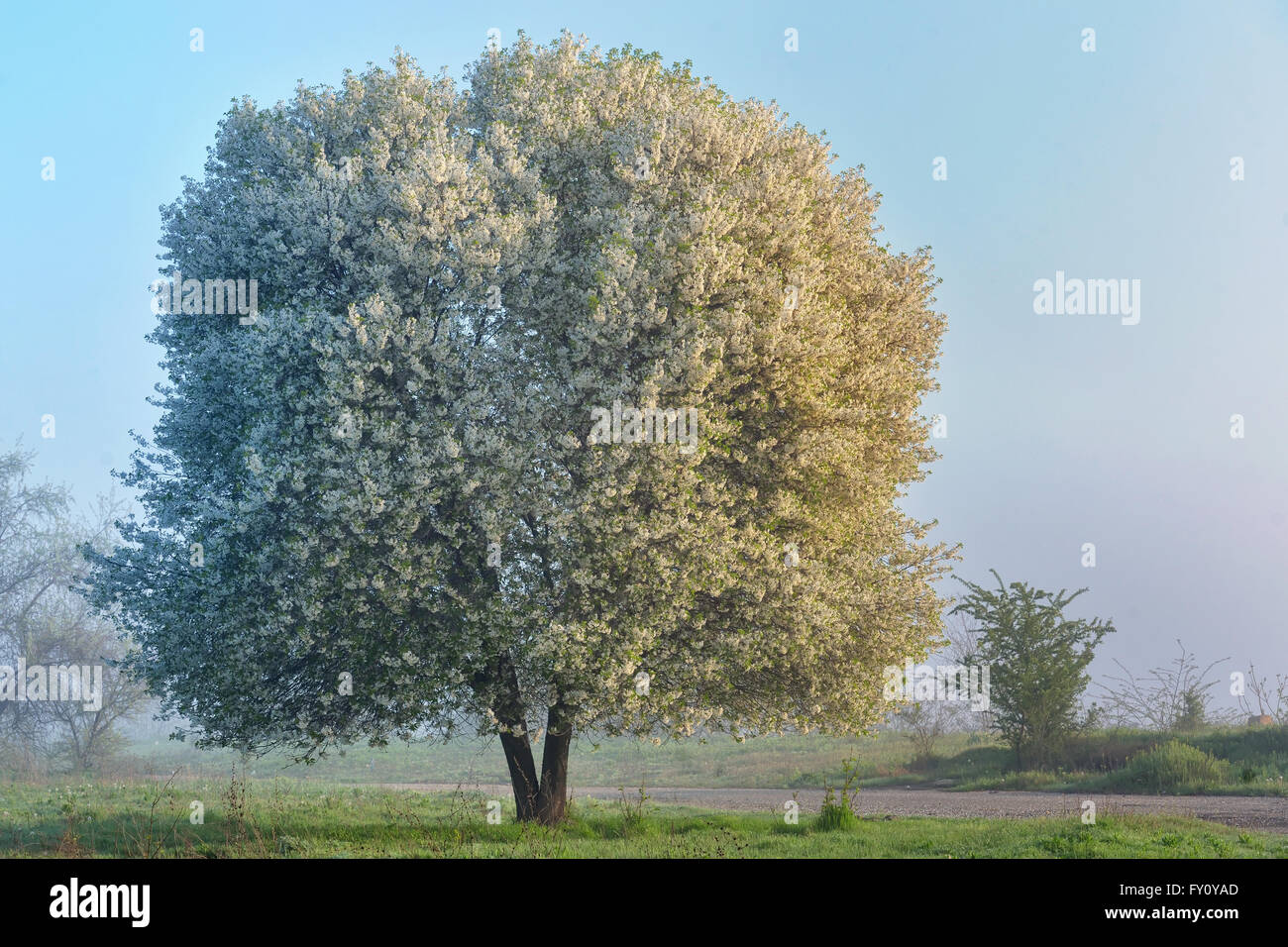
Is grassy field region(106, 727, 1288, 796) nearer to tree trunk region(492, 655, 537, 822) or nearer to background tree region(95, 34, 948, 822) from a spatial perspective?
tree trunk region(492, 655, 537, 822)

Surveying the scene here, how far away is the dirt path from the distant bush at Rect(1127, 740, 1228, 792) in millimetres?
1707

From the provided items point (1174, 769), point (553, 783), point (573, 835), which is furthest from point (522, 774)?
point (1174, 769)

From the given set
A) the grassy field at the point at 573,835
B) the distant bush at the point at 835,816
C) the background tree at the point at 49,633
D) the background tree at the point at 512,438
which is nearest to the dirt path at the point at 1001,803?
the grassy field at the point at 573,835

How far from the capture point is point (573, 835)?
2030 centimetres

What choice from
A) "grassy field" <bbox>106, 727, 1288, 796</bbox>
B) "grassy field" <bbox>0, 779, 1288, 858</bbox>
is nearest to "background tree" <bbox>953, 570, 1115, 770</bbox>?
"grassy field" <bbox>106, 727, 1288, 796</bbox>

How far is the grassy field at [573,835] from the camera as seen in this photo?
55.4 ft

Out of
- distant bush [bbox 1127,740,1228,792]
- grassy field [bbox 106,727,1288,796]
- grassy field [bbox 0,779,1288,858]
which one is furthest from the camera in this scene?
grassy field [bbox 106,727,1288,796]

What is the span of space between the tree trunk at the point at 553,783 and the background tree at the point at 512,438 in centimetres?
9

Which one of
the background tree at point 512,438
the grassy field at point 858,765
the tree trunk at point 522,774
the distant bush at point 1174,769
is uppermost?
the background tree at point 512,438

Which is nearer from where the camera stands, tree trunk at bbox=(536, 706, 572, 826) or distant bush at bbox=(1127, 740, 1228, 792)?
tree trunk at bbox=(536, 706, 572, 826)

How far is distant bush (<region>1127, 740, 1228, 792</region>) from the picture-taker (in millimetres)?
29625

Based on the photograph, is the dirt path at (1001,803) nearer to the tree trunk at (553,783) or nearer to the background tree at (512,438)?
the tree trunk at (553,783)
